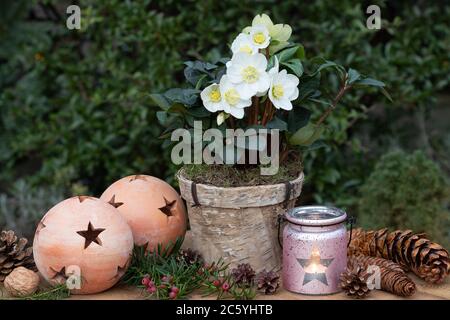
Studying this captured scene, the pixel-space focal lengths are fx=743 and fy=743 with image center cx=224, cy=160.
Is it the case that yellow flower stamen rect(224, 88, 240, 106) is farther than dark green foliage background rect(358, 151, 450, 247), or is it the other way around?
dark green foliage background rect(358, 151, 450, 247)

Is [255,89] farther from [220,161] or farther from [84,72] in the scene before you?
[84,72]

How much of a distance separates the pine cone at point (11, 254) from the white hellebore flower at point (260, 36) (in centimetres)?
70

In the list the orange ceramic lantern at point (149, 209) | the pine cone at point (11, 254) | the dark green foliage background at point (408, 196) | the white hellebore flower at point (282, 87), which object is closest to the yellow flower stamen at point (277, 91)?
the white hellebore flower at point (282, 87)

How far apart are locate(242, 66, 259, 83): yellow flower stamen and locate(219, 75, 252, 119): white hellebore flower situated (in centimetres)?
3

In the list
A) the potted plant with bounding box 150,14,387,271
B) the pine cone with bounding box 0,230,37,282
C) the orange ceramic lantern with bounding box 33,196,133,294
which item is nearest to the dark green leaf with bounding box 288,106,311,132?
the potted plant with bounding box 150,14,387,271

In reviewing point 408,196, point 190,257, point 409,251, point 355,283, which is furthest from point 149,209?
point 408,196

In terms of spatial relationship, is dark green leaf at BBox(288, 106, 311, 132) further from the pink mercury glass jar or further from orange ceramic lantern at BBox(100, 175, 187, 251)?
orange ceramic lantern at BBox(100, 175, 187, 251)

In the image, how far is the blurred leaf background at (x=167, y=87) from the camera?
286cm

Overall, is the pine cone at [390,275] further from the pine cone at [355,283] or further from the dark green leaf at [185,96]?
the dark green leaf at [185,96]

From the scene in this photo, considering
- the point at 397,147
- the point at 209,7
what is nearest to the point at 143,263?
the point at 209,7

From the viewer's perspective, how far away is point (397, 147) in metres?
3.09

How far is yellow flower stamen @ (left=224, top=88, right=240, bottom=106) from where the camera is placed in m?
1.53

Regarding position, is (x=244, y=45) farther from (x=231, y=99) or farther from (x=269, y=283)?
(x=269, y=283)
